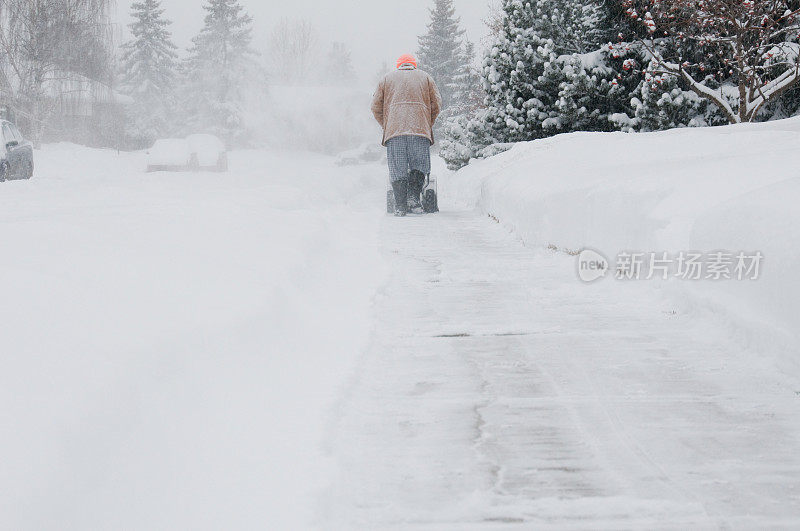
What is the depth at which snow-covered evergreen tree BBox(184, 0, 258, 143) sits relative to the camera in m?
49.6

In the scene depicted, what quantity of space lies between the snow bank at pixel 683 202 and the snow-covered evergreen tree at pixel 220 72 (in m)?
43.4

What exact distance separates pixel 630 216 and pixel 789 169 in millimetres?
973

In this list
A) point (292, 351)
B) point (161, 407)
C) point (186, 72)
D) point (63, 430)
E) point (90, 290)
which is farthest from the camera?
point (186, 72)

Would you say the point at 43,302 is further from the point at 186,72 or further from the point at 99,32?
the point at 186,72

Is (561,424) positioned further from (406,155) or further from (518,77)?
(518,77)

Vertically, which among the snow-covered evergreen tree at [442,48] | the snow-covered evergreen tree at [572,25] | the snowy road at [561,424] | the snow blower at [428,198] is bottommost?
the snowy road at [561,424]

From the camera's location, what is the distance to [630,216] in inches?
187

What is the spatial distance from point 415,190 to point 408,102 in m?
1.12

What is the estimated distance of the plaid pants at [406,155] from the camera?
30.6 ft

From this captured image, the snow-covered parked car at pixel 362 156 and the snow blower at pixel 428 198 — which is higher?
the snow-covered parked car at pixel 362 156

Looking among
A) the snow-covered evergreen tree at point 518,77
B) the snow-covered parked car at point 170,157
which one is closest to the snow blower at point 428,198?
the snow-covered evergreen tree at point 518,77

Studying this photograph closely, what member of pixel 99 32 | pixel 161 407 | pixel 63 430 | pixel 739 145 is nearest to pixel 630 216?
pixel 739 145

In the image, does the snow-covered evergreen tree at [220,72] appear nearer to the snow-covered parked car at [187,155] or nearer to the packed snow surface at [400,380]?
the snow-covered parked car at [187,155]

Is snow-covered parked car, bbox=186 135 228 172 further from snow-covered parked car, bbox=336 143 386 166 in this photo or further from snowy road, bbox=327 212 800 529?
snowy road, bbox=327 212 800 529
